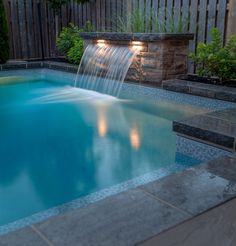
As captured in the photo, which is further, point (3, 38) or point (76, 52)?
point (3, 38)

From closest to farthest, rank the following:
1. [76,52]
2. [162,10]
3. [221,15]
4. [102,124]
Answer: [102,124] < [221,15] < [162,10] < [76,52]

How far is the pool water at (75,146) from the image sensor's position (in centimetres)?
262

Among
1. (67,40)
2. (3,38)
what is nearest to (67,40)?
(67,40)

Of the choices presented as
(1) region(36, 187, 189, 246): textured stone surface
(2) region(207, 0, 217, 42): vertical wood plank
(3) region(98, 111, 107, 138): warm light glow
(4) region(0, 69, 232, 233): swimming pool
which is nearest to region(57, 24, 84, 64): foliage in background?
(4) region(0, 69, 232, 233): swimming pool

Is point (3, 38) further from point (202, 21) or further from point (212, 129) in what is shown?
point (212, 129)

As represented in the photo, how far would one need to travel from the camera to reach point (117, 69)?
5949 millimetres

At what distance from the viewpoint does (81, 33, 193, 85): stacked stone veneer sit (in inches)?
206

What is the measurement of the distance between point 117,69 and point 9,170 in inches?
133

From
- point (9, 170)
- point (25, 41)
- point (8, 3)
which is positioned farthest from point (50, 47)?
point (9, 170)

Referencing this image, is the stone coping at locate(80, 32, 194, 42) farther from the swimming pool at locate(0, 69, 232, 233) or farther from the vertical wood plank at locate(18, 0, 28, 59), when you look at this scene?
the vertical wood plank at locate(18, 0, 28, 59)

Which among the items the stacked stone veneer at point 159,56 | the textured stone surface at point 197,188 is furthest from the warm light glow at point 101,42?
the textured stone surface at point 197,188

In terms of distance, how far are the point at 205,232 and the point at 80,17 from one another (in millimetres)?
7694

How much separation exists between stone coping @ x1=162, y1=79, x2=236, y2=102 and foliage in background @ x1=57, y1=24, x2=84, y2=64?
9.07 feet

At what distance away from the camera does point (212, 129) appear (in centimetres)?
285
